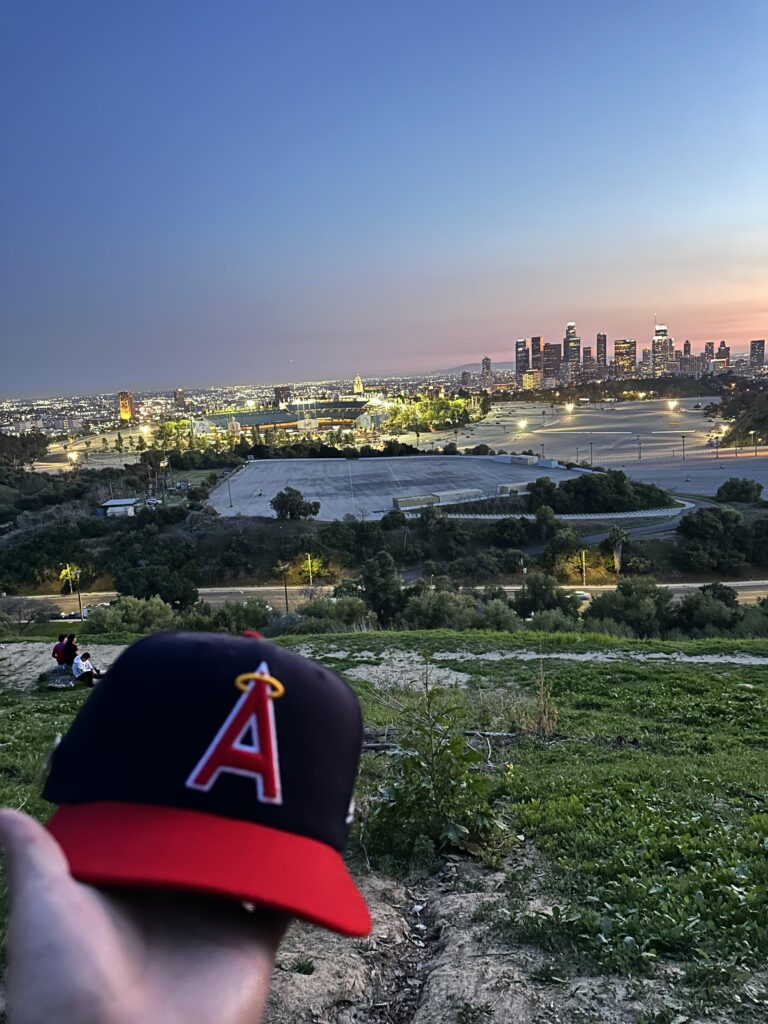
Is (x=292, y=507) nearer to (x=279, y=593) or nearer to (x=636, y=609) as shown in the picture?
(x=279, y=593)

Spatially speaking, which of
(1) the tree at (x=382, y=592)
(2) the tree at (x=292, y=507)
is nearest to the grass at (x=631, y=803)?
(1) the tree at (x=382, y=592)

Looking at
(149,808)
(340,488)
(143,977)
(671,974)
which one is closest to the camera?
(143,977)

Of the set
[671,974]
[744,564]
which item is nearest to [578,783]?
[671,974]

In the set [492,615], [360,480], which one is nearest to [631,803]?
[492,615]

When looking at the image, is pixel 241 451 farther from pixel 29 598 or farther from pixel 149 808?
pixel 149 808

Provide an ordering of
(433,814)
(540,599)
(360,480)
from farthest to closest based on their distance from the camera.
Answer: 1. (360,480)
2. (540,599)
3. (433,814)

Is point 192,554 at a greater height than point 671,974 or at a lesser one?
lesser
